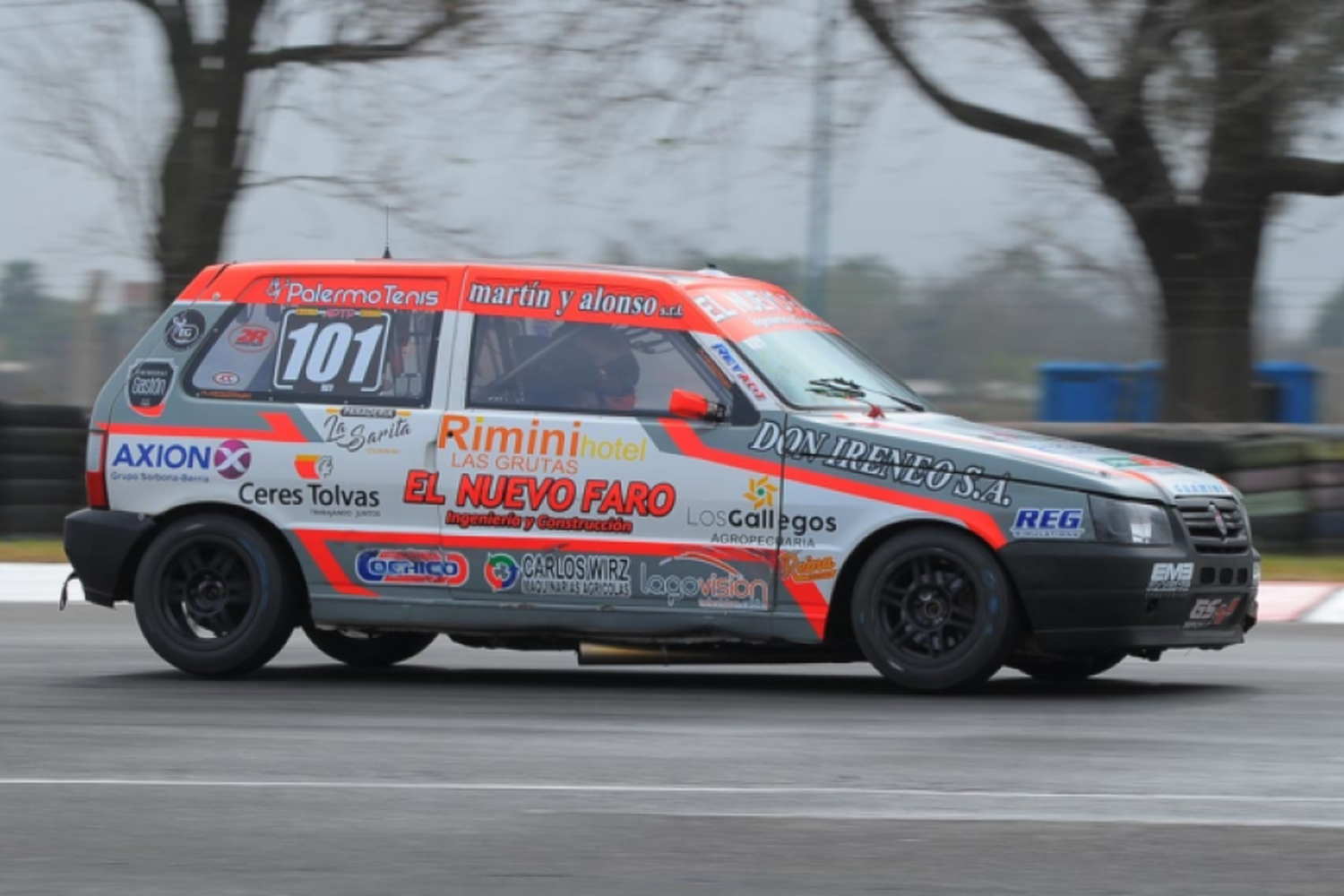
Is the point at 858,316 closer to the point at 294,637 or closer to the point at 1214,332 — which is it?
the point at 1214,332

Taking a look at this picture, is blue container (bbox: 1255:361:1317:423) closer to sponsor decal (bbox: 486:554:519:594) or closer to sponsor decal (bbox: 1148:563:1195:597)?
sponsor decal (bbox: 1148:563:1195:597)

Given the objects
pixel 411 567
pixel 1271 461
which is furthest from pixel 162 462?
pixel 1271 461

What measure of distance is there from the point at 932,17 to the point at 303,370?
9709 millimetres

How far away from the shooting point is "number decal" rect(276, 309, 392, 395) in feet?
30.7

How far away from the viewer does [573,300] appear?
9227mm

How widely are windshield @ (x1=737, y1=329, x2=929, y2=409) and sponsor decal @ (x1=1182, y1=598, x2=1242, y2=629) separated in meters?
1.53

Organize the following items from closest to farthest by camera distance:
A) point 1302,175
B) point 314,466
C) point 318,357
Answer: point 314,466, point 318,357, point 1302,175

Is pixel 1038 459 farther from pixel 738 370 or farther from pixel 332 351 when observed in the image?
pixel 332 351

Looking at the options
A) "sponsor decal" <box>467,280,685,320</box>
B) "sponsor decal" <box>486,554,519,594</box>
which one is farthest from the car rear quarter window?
"sponsor decal" <box>486,554,519,594</box>

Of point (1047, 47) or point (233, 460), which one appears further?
point (1047, 47)

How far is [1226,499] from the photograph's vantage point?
905 centimetres

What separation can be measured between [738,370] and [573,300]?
77 cm

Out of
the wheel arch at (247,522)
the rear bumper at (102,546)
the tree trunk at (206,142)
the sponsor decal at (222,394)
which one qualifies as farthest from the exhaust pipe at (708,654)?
the tree trunk at (206,142)

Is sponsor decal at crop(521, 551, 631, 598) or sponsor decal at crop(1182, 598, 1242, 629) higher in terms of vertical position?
sponsor decal at crop(521, 551, 631, 598)
